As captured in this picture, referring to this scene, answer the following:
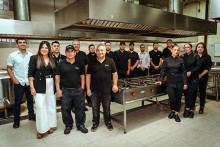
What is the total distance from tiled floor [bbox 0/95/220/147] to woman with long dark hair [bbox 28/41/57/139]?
0.29 meters

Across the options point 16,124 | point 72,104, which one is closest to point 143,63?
point 72,104

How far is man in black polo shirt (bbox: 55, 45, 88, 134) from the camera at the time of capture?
2637mm

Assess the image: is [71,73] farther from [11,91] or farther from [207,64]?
[207,64]

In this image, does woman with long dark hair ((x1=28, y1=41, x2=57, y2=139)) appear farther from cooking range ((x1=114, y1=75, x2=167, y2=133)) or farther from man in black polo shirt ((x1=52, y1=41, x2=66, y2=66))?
cooking range ((x1=114, y1=75, x2=167, y2=133))

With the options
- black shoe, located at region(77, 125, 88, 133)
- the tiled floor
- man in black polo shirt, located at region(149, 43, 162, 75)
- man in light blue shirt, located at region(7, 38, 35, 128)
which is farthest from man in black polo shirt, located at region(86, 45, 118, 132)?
man in black polo shirt, located at region(149, 43, 162, 75)

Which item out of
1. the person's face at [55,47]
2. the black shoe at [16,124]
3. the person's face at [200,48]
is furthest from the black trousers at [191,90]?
the black shoe at [16,124]

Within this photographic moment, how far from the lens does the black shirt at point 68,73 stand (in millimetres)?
2627

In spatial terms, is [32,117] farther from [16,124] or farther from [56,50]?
[56,50]

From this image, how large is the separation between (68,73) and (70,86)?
0.21m

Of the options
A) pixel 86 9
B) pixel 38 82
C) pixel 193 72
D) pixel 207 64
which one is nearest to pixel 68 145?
pixel 38 82

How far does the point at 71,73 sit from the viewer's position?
264 centimetres

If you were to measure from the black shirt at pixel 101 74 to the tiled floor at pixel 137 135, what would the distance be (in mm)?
757

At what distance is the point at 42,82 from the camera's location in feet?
8.46

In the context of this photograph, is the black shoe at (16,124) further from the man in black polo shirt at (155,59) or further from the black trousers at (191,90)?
the man in black polo shirt at (155,59)
